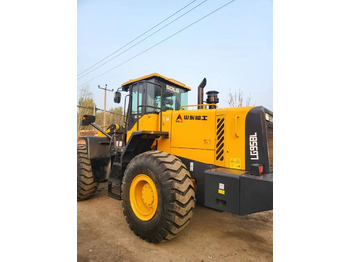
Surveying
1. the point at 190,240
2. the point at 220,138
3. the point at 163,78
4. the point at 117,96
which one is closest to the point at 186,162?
the point at 220,138

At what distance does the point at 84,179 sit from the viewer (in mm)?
4363

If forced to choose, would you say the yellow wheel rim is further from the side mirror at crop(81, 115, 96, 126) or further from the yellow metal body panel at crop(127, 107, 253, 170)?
the side mirror at crop(81, 115, 96, 126)

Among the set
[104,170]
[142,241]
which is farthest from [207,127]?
[104,170]

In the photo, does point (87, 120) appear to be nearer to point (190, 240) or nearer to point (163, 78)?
point (163, 78)

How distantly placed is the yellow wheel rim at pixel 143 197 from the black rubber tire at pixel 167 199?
9cm

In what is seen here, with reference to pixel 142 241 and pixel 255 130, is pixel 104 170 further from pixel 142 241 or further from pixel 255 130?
pixel 255 130

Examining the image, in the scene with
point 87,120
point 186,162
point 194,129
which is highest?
point 87,120

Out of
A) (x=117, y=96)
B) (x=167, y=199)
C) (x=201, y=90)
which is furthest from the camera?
(x=117, y=96)

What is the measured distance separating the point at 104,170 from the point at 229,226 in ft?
9.05

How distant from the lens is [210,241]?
2.93 m

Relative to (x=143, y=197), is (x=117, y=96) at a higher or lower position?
higher

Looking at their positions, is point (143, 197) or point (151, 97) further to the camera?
point (151, 97)

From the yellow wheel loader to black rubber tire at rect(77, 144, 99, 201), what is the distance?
2.63ft

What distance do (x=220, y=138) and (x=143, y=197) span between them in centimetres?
138
